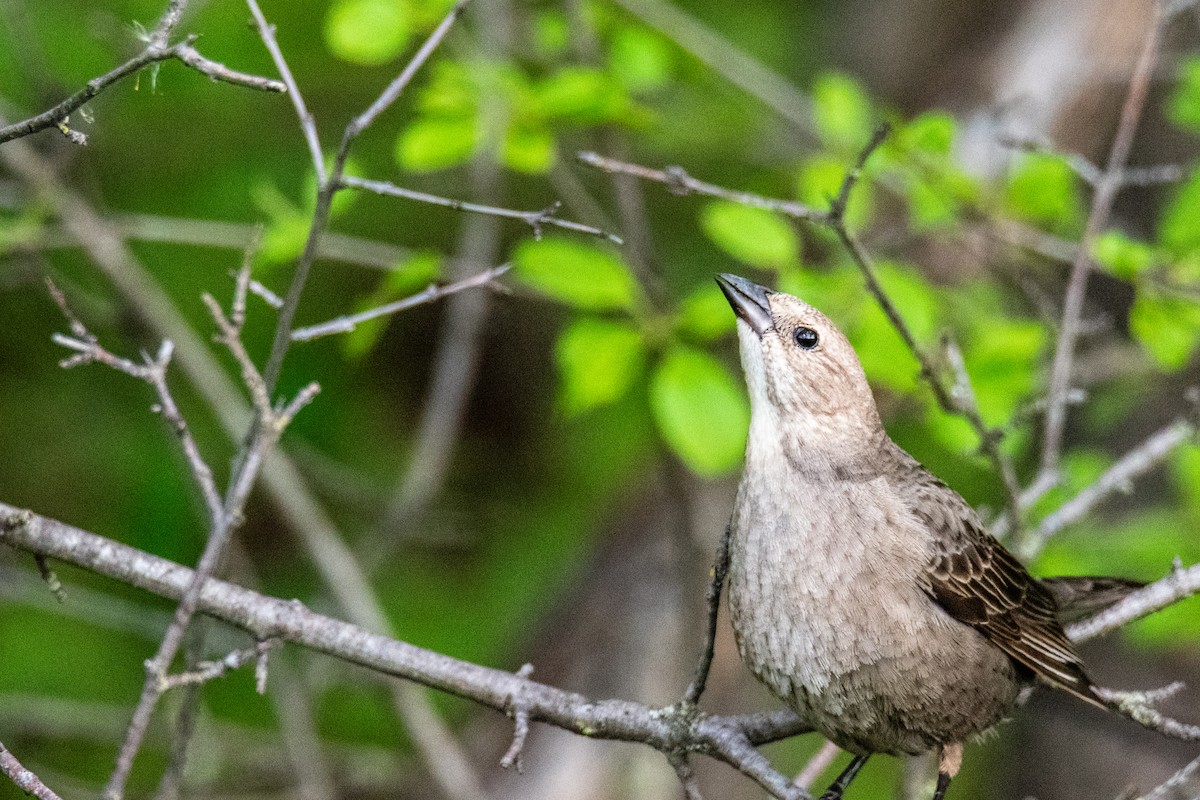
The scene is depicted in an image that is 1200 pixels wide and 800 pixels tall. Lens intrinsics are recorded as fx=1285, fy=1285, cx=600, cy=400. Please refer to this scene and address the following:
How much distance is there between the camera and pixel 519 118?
14.3 ft

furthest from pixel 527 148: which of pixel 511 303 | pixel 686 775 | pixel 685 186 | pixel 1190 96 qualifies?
pixel 511 303

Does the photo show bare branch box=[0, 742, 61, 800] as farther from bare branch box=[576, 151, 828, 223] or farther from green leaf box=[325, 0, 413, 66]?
green leaf box=[325, 0, 413, 66]

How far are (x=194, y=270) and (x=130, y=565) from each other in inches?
158

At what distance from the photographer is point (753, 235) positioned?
14.5 ft

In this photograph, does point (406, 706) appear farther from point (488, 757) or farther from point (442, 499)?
point (442, 499)

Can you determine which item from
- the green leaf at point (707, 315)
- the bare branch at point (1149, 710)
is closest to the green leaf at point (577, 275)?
the green leaf at point (707, 315)

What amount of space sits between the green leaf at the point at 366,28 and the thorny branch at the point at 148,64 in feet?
6.14

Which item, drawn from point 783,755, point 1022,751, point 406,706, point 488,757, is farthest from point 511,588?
point 1022,751

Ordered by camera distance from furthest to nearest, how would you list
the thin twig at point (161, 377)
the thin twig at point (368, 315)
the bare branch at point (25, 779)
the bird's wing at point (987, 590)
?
the bird's wing at point (987, 590) < the thin twig at point (368, 315) < the thin twig at point (161, 377) < the bare branch at point (25, 779)

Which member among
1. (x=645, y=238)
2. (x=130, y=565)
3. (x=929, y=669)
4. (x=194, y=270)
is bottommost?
(x=130, y=565)

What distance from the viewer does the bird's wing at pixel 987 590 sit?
12.4 feet

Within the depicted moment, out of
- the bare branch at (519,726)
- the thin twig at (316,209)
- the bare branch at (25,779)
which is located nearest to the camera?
the bare branch at (25,779)

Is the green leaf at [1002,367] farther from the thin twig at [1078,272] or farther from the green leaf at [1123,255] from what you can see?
the green leaf at [1123,255]

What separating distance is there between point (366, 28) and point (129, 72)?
196 centimetres
